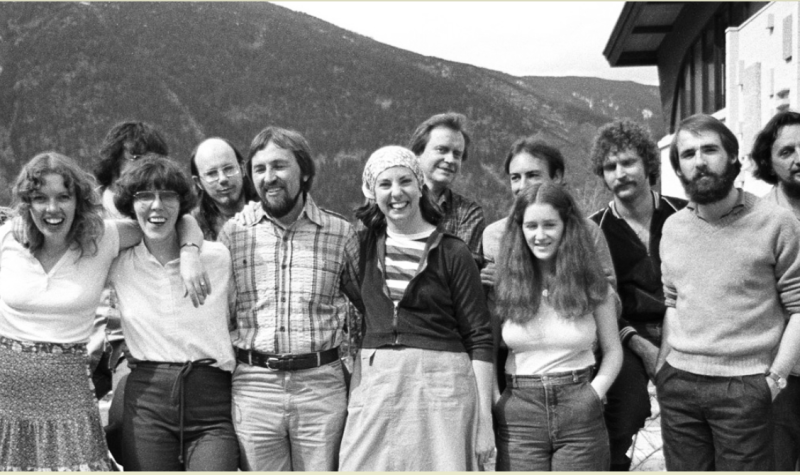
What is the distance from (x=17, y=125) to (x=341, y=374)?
32.2 m

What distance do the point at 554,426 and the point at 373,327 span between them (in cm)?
86

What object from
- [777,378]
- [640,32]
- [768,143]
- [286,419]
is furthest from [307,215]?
[640,32]

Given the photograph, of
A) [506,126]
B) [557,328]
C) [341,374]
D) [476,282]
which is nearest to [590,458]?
[557,328]

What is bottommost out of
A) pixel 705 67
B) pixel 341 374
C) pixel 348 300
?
pixel 341 374

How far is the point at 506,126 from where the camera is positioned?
1359 inches

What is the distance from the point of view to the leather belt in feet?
11.6

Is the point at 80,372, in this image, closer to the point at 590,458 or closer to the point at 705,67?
the point at 590,458

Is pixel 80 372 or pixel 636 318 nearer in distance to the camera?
pixel 80 372

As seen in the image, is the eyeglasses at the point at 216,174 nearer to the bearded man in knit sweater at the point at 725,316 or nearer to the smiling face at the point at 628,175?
the smiling face at the point at 628,175

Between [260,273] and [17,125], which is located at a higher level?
[17,125]

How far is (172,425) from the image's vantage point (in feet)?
11.4

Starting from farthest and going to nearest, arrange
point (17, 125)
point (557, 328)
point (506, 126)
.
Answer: point (506, 126), point (17, 125), point (557, 328)

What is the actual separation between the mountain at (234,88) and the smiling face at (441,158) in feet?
75.5

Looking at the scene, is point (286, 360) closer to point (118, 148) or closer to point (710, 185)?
point (118, 148)
